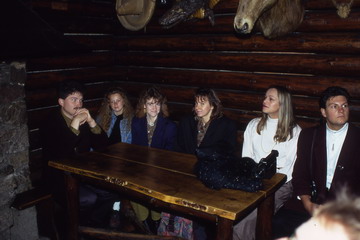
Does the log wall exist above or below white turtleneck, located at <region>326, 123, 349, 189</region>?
above

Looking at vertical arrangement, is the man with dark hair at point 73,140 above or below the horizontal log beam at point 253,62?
below

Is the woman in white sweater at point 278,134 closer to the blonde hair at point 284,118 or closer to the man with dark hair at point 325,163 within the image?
the blonde hair at point 284,118

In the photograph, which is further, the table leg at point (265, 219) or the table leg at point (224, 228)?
the table leg at point (265, 219)

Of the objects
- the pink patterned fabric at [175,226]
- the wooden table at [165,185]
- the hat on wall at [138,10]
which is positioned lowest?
the pink patterned fabric at [175,226]

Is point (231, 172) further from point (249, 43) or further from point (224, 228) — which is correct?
point (249, 43)

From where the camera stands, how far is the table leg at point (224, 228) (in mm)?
2641

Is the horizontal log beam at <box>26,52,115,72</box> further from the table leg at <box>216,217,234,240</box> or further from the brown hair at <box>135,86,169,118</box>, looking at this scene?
the table leg at <box>216,217,234,240</box>

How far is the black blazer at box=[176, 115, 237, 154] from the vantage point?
4746 millimetres

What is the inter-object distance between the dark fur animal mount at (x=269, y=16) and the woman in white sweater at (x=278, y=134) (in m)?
0.89

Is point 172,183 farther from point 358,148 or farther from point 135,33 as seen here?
point 135,33

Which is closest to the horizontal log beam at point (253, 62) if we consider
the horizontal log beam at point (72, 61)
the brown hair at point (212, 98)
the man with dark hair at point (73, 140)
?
the horizontal log beam at point (72, 61)

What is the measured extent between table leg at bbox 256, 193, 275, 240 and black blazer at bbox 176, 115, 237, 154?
1315 millimetres

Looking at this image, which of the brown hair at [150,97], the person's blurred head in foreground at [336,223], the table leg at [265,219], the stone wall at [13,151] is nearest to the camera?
the person's blurred head in foreground at [336,223]

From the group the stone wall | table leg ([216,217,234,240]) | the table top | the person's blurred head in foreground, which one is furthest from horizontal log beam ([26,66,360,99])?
the person's blurred head in foreground
